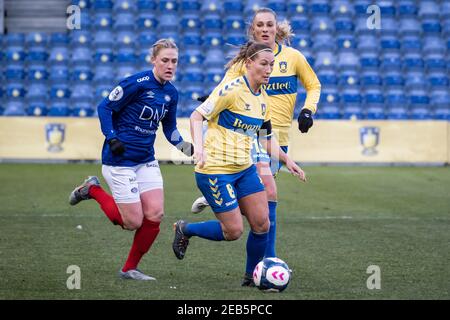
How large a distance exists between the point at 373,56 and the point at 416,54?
128cm

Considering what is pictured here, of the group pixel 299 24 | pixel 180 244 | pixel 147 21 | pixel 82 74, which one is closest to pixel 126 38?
pixel 147 21

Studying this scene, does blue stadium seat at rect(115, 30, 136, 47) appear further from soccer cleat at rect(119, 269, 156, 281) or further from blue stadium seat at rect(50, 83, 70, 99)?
soccer cleat at rect(119, 269, 156, 281)

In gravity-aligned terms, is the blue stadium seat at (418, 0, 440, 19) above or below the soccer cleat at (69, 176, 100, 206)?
above

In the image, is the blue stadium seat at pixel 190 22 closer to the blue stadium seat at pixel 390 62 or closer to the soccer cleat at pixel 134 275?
the blue stadium seat at pixel 390 62

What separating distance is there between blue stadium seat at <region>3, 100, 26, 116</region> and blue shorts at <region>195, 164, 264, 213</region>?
14934mm

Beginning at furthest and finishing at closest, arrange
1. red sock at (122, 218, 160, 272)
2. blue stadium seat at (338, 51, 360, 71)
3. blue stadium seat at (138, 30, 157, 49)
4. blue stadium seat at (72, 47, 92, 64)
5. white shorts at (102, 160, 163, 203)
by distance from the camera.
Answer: blue stadium seat at (338, 51, 360, 71), blue stadium seat at (138, 30, 157, 49), blue stadium seat at (72, 47, 92, 64), white shorts at (102, 160, 163, 203), red sock at (122, 218, 160, 272)

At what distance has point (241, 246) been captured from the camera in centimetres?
941

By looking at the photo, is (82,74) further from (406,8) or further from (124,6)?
(406,8)

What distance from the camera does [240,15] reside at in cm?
2342

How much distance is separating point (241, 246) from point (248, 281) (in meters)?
2.25

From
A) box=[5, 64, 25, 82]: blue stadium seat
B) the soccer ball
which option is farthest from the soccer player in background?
box=[5, 64, 25, 82]: blue stadium seat

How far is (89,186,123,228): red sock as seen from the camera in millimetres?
7777

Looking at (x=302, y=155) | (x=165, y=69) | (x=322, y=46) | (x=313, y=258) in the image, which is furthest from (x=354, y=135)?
(x=165, y=69)

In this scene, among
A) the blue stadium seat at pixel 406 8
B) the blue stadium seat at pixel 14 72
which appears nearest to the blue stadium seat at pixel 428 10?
the blue stadium seat at pixel 406 8
